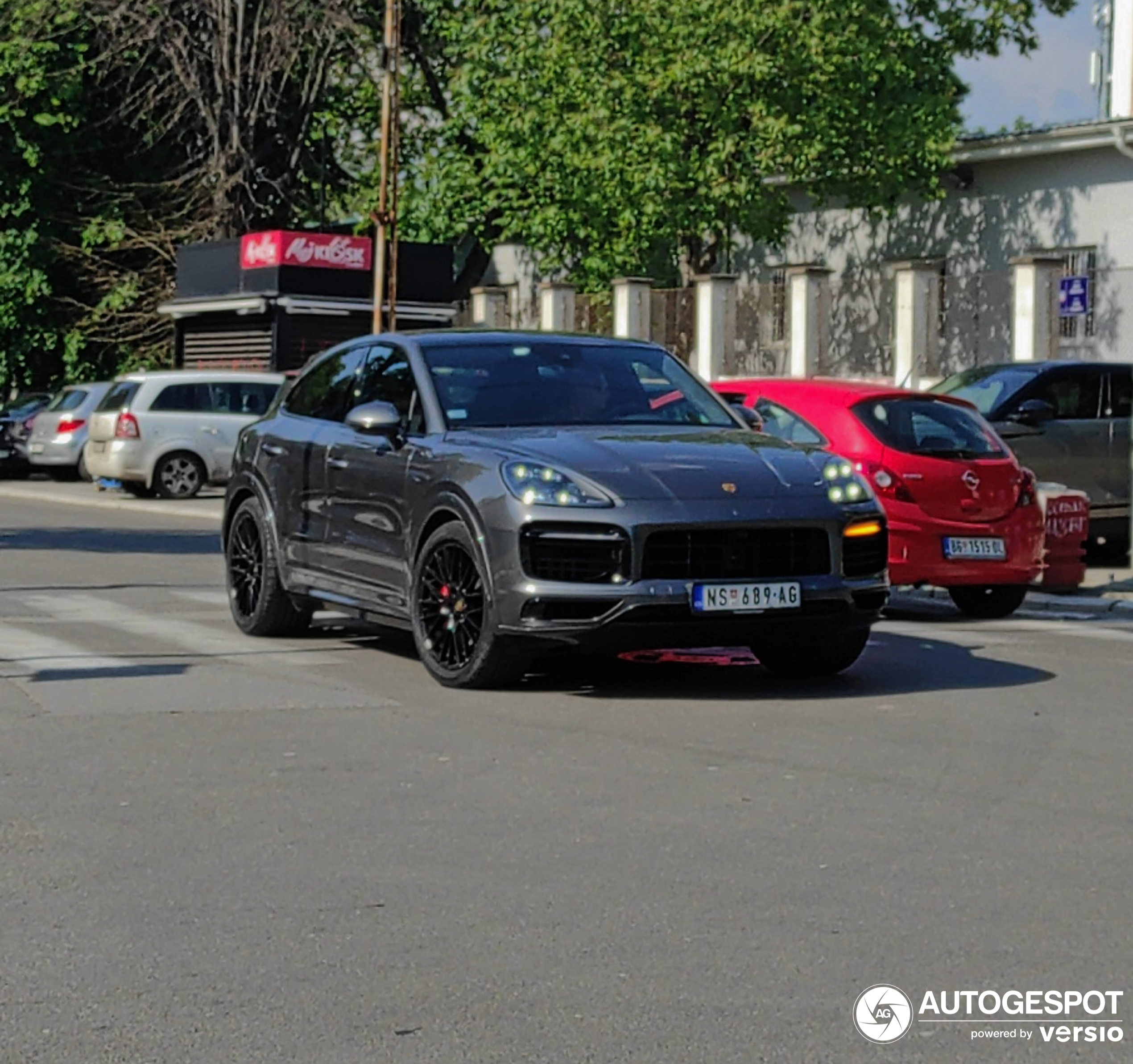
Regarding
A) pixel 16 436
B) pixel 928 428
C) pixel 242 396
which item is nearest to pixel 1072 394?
pixel 928 428

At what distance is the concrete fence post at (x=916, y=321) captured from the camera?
33406mm

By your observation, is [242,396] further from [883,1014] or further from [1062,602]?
[883,1014]

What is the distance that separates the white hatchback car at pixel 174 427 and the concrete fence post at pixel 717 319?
6679mm

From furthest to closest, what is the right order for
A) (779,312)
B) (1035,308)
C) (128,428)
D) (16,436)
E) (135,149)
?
(135,149)
(16,436)
(779,312)
(128,428)
(1035,308)

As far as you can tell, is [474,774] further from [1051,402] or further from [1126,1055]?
[1051,402]

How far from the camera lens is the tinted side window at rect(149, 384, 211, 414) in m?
33.4

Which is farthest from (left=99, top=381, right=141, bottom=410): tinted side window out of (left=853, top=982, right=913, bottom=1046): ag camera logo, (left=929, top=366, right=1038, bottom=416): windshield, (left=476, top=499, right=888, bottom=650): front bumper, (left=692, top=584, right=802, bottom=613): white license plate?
(left=853, top=982, right=913, bottom=1046): ag camera logo

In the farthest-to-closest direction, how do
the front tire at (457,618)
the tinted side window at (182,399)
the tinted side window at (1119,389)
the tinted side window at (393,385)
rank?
the tinted side window at (182,399)
the tinted side window at (1119,389)
the tinted side window at (393,385)
the front tire at (457,618)

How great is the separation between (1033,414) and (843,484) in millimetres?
7612

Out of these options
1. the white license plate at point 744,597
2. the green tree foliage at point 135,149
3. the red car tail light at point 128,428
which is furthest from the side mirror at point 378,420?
the green tree foliage at point 135,149

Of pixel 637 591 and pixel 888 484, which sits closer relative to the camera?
pixel 637 591

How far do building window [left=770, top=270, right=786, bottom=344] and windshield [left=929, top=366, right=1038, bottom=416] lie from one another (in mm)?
15477

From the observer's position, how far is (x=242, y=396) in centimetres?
3400

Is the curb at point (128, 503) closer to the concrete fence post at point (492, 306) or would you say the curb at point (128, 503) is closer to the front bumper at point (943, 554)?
the concrete fence post at point (492, 306)
